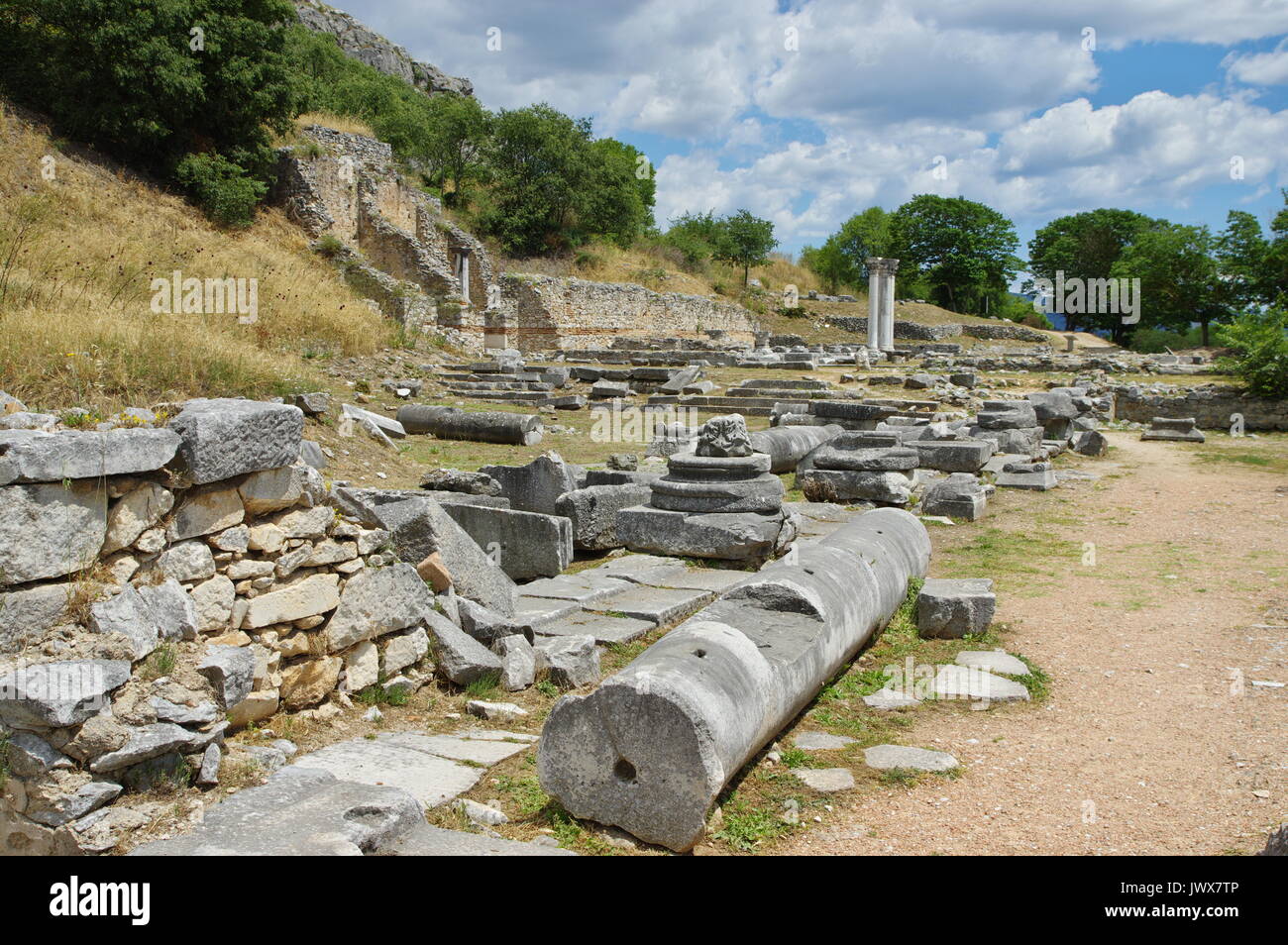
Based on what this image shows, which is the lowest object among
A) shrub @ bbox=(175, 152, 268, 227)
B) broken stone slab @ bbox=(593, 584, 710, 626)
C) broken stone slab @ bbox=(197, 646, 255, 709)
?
broken stone slab @ bbox=(593, 584, 710, 626)

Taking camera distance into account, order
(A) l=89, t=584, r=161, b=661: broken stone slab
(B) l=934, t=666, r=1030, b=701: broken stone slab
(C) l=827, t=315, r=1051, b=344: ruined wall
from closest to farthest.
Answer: (A) l=89, t=584, r=161, b=661: broken stone slab → (B) l=934, t=666, r=1030, b=701: broken stone slab → (C) l=827, t=315, r=1051, b=344: ruined wall

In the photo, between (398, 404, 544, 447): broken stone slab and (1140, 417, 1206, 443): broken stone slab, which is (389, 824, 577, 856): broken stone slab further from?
(1140, 417, 1206, 443): broken stone slab

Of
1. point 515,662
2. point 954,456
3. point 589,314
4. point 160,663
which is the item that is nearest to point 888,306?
point 589,314

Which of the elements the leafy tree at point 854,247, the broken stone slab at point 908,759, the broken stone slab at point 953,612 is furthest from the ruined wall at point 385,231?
the leafy tree at point 854,247

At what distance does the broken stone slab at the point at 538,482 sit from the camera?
9398 millimetres

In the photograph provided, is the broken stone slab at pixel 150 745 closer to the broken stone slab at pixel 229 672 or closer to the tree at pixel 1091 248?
the broken stone slab at pixel 229 672

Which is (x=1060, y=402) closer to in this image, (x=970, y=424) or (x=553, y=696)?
(x=970, y=424)

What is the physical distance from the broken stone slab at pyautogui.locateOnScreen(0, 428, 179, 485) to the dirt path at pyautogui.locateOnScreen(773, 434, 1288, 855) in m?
3.09

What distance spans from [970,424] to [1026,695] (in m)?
12.2

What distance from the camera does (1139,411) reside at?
2255cm

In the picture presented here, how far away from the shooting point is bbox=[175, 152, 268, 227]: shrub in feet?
79.6

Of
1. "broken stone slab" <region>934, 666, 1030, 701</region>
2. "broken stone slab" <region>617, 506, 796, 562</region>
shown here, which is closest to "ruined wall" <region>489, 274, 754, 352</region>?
"broken stone slab" <region>617, 506, 796, 562</region>

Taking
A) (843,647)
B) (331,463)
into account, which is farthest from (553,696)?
(331,463)

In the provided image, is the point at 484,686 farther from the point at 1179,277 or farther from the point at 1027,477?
the point at 1179,277
